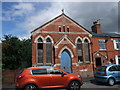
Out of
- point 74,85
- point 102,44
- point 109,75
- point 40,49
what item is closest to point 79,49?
point 102,44

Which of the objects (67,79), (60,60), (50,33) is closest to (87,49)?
(60,60)

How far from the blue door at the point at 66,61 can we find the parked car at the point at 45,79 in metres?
8.16

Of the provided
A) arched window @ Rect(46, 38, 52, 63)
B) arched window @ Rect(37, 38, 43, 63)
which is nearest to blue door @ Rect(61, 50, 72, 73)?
arched window @ Rect(46, 38, 52, 63)

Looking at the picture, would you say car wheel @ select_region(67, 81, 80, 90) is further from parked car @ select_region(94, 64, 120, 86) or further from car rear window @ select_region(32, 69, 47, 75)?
parked car @ select_region(94, 64, 120, 86)

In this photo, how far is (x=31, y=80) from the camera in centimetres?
745

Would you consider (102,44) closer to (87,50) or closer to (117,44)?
(117,44)

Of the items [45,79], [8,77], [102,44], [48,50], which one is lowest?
[8,77]

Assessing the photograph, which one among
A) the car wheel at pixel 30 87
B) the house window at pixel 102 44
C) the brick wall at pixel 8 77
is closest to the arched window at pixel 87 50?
the house window at pixel 102 44

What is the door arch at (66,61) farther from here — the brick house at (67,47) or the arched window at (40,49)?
the arched window at (40,49)

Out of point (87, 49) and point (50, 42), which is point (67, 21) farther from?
point (87, 49)

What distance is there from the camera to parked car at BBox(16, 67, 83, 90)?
7.43m

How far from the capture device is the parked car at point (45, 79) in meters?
7.43

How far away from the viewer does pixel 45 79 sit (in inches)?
303

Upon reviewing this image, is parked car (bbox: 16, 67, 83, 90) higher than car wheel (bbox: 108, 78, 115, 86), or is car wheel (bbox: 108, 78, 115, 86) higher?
parked car (bbox: 16, 67, 83, 90)
